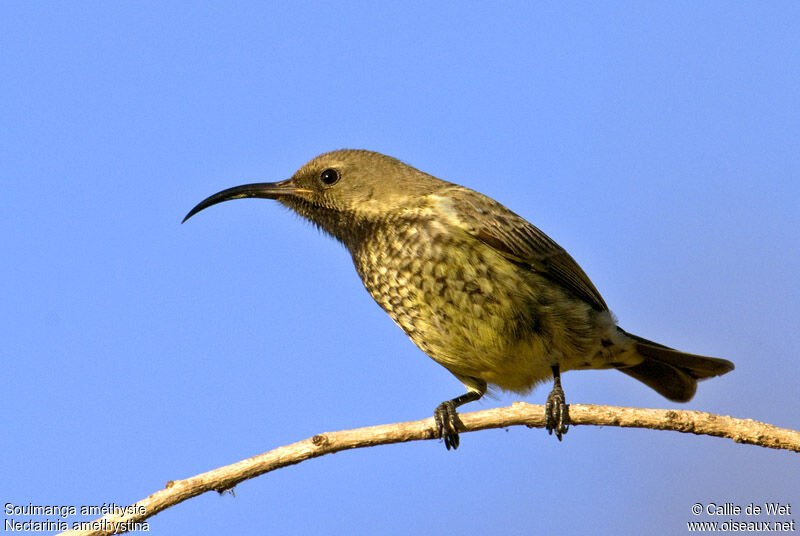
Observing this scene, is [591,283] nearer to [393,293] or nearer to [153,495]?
[393,293]

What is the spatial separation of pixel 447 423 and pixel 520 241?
1.40 meters

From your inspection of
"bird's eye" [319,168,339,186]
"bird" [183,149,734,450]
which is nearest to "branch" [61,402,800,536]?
"bird" [183,149,734,450]

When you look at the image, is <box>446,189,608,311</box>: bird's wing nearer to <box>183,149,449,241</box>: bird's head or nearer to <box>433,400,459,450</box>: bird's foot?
<box>183,149,449,241</box>: bird's head

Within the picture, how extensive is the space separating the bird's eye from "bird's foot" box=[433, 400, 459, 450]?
1969 mm

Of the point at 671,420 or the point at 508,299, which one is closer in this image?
the point at 671,420

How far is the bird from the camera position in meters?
6.10

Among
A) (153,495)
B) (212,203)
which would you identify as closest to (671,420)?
(153,495)

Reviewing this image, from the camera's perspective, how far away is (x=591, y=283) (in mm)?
6973

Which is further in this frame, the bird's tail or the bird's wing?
the bird's tail

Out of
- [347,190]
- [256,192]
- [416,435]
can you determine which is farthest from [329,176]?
[416,435]

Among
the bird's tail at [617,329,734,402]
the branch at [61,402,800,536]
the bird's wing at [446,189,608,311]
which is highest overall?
the bird's wing at [446,189,608,311]

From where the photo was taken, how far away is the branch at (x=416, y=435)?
4512mm

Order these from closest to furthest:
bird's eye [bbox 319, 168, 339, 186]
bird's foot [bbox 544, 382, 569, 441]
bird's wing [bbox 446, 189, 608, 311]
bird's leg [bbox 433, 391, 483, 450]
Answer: bird's foot [bbox 544, 382, 569, 441] < bird's leg [bbox 433, 391, 483, 450] < bird's wing [bbox 446, 189, 608, 311] < bird's eye [bbox 319, 168, 339, 186]

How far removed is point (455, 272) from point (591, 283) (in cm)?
136
